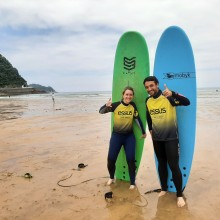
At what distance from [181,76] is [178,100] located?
0.71 metres

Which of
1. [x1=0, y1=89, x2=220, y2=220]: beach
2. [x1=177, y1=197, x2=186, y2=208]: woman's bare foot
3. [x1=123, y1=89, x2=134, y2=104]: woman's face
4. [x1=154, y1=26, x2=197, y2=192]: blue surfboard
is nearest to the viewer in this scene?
[x1=0, y1=89, x2=220, y2=220]: beach

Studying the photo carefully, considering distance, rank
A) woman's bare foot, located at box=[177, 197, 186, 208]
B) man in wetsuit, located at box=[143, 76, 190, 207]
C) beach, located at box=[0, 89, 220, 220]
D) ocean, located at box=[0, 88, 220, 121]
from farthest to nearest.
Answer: ocean, located at box=[0, 88, 220, 121] → man in wetsuit, located at box=[143, 76, 190, 207] → woman's bare foot, located at box=[177, 197, 186, 208] → beach, located at box=[0, 89, 220, 220]

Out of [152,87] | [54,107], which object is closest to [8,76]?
[54,107]

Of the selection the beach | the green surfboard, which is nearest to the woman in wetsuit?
the green surfboard

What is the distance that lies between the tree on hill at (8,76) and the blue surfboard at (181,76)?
3580 inches

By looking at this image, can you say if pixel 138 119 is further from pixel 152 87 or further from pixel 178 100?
pixel 178 100

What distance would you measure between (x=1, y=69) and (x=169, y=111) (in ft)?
325

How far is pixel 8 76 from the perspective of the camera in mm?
94812

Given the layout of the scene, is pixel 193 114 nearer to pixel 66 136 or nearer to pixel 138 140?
pixel 138 140

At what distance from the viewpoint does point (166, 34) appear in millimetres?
4520

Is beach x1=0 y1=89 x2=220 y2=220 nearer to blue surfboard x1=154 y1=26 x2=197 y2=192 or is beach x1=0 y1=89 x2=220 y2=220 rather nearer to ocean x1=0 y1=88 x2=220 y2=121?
blue surfboard x1=154 y1=26 x2=197 y2=192

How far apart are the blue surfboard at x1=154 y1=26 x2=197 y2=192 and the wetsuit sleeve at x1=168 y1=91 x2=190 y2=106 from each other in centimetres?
44

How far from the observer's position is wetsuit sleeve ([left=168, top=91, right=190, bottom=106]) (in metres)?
3.74

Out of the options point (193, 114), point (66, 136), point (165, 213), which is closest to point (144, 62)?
point (193, 114)
